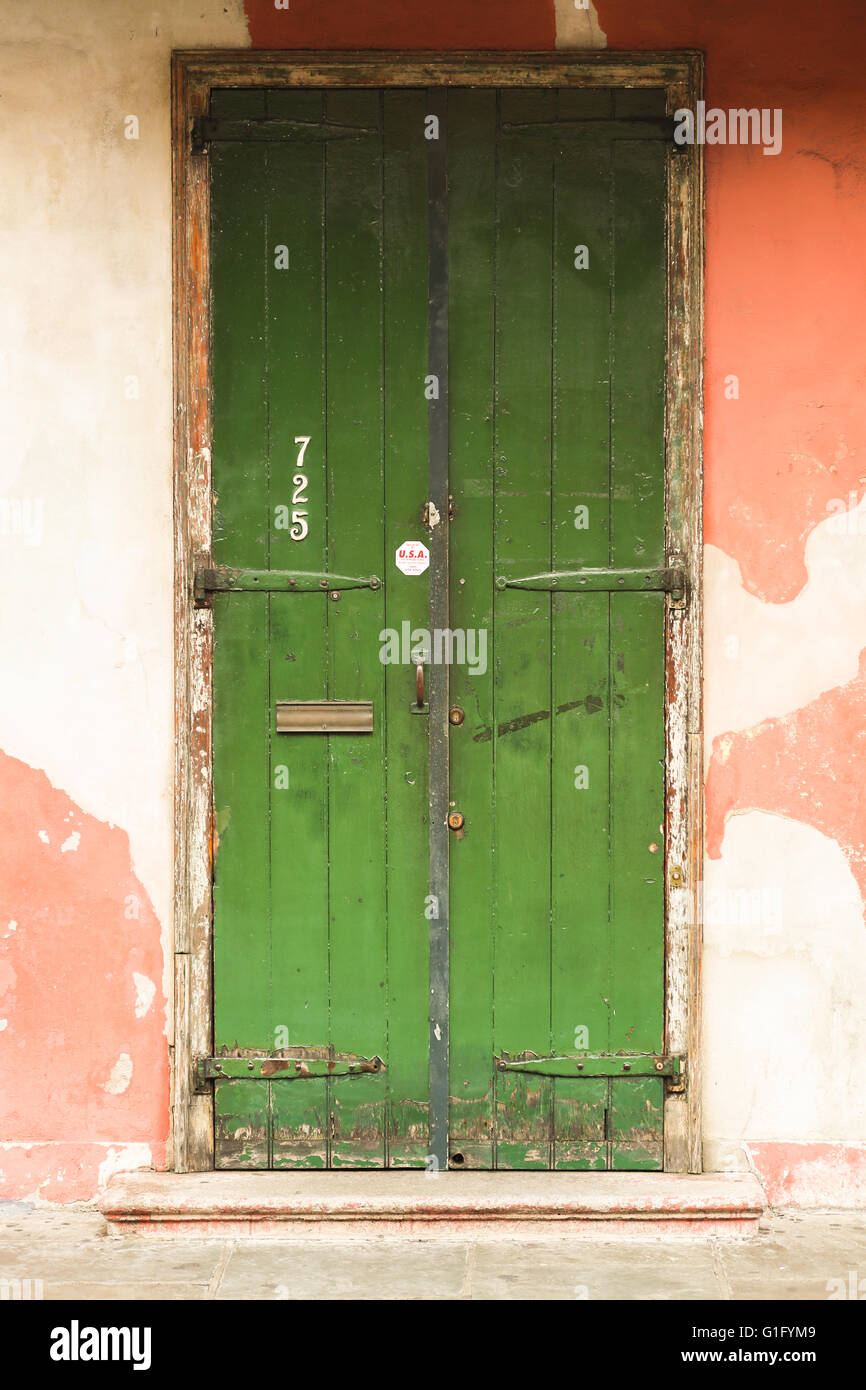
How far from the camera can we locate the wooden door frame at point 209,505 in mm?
3494

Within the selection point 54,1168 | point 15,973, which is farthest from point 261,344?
point 54,1168

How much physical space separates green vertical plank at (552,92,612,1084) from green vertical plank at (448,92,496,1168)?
0.62 ft

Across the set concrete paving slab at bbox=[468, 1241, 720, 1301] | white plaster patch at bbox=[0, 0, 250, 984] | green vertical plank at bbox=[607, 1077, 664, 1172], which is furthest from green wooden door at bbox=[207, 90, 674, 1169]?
concrete paving slab at bbox=[468, 1241, 720, 1301]

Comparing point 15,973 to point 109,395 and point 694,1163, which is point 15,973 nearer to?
point 109,395

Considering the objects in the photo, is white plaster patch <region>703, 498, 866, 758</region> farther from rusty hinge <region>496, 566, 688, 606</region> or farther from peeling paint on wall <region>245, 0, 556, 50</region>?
peeling paint on wall <region>245, 0, 556, 50</region>

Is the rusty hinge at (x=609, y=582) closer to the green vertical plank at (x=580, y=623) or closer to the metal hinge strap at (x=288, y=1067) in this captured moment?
the green vertical plank at (x=580, y=623)

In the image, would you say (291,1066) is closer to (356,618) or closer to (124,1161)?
(124,1161)

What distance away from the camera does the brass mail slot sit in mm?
3564

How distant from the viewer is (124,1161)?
3.56 m

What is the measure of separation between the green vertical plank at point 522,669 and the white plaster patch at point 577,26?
14.0 inches

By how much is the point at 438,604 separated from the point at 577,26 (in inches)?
62.6

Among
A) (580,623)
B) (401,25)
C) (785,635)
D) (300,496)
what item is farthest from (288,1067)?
(401,25)

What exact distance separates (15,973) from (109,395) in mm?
1613

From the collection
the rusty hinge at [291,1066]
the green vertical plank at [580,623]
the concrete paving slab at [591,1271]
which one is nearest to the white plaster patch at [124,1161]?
the rusty hinge at [291,1066]
